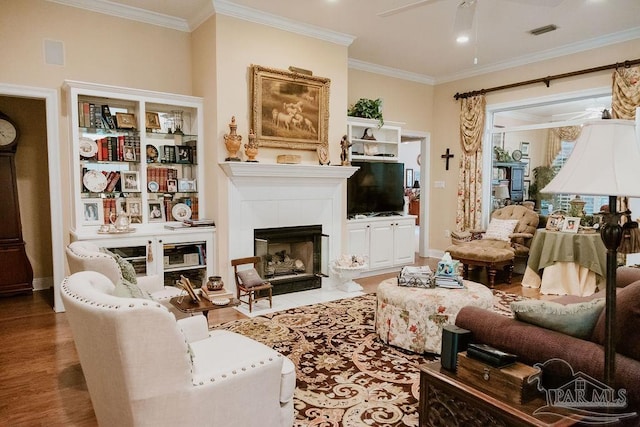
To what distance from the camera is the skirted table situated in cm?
480

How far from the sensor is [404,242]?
20.9 feet

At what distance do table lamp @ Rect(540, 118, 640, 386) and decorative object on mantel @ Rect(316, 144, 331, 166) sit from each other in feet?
11.9

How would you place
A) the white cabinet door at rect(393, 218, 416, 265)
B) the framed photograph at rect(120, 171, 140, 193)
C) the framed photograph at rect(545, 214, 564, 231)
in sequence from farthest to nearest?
the white cabinet door at rect(393, 218, 416, 265), the framed photograph at rect(545, 214, 564, 231), the framed photograph at rect(120, 171, 140, 193)

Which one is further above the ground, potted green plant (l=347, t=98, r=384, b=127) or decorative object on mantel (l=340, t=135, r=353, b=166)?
potted green plant (l=347, t=98, r=384, b=127)

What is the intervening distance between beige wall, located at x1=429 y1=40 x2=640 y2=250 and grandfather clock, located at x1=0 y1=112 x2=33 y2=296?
6.19m

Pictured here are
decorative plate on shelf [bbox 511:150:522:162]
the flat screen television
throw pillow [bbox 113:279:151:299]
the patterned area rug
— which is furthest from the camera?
decorative plate on shelf [bbox 511:150:522:162]

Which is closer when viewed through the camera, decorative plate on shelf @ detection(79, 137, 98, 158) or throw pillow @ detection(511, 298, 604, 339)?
throw pillow @ detection(511, 298, 604, 339)

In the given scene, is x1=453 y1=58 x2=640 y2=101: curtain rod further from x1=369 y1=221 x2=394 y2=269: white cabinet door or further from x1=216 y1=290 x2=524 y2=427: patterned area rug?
x1=216 y1=290 x2=524 y2=427: patterned area rug

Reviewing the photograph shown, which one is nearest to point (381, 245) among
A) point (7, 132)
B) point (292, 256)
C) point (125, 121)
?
point (292, 256)

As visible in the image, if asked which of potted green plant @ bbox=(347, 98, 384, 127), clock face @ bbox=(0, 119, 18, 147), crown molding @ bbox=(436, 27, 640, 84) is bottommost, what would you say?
clock face @ bbox=(0, 119, 18, 147)

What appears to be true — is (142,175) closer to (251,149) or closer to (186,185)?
(186,185)

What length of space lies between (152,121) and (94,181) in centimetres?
91

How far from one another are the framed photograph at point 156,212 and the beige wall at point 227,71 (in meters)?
0.54
